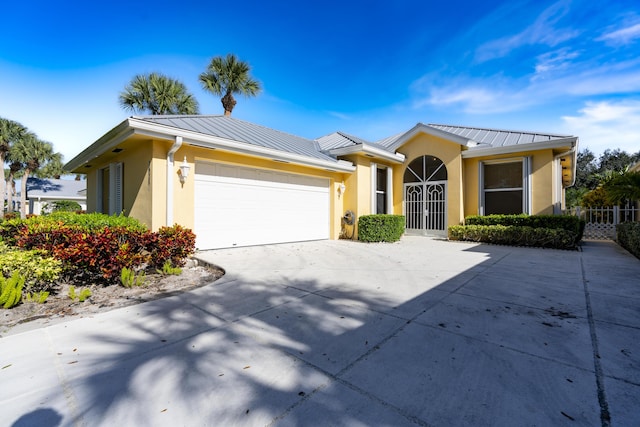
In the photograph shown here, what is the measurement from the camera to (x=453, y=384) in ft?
6.34

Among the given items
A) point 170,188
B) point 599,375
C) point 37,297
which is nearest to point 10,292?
point 37,297

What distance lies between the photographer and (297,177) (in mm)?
9930

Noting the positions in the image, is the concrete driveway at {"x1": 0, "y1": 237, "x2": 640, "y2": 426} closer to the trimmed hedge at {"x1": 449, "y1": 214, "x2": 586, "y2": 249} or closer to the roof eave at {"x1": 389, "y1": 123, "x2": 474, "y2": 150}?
the trimmed hedge at {"x1": 449, "y1": 214, "x2": 586, "y2": 249}

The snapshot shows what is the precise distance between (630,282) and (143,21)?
13.1 m

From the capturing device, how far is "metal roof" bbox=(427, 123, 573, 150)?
10.8m

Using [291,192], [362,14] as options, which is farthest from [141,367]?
[362,14]

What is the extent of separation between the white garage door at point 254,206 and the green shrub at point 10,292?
13.4 feet

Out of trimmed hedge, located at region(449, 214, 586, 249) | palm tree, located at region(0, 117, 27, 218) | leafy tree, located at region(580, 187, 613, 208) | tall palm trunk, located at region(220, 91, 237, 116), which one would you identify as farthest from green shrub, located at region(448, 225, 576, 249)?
palm tree, located at region(0, 117, 27, 218)

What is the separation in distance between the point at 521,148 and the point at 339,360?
11.6m

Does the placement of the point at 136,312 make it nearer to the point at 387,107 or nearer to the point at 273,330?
the point at 273,330

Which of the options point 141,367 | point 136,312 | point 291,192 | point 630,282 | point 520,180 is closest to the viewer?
point 141,367

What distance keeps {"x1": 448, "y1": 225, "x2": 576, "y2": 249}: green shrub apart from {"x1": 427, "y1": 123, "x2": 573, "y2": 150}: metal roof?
11.4 ft

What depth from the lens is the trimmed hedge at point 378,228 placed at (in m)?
10.3

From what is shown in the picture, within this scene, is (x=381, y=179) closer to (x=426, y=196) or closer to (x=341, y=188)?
(x=426, y=196)
